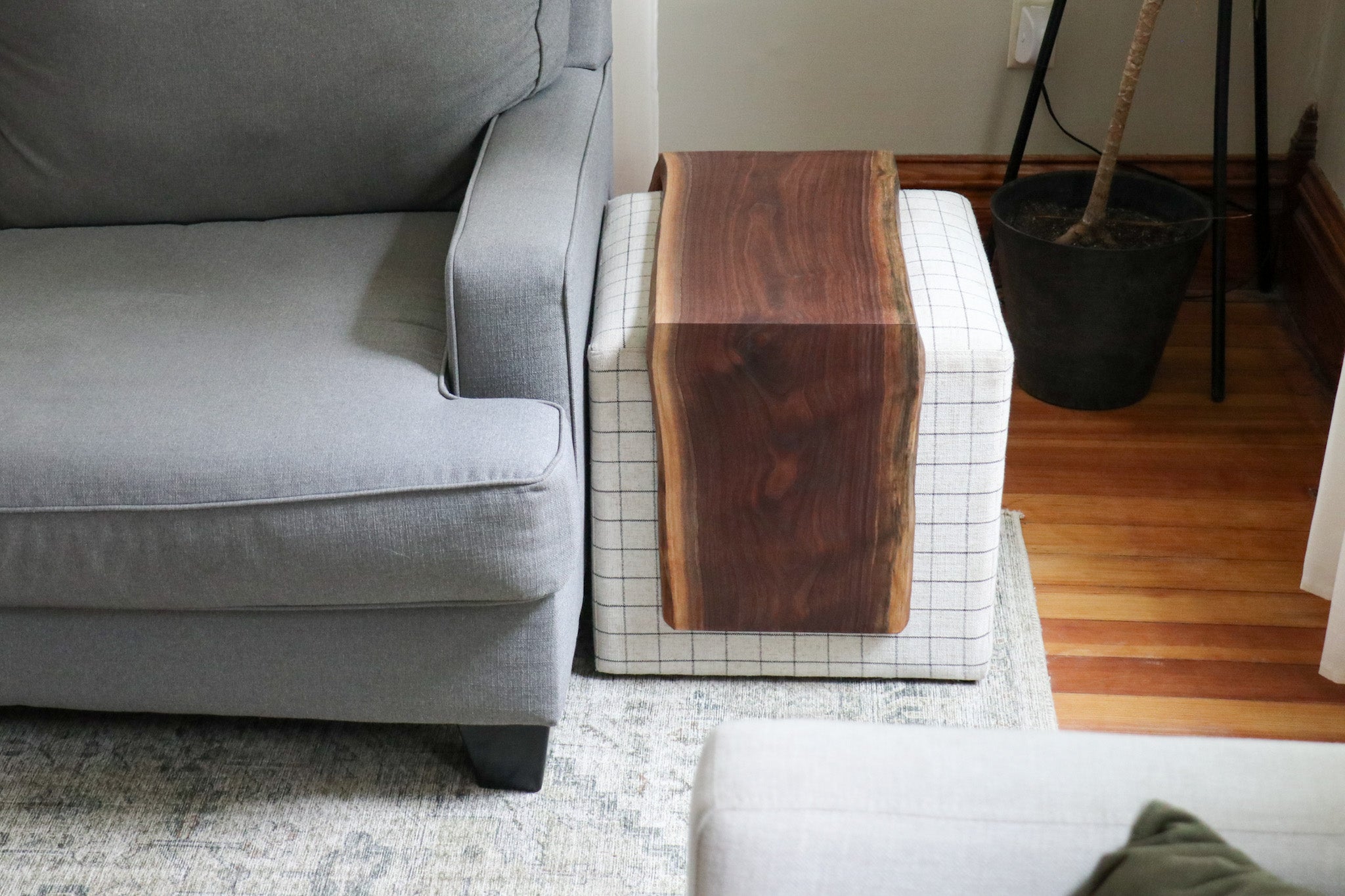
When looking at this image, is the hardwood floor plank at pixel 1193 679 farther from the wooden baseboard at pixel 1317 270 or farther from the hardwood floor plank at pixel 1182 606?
the wooden baseboard at pixel 1317 270

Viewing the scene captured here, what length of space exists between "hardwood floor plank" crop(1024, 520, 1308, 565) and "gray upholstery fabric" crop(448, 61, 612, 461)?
71 cm

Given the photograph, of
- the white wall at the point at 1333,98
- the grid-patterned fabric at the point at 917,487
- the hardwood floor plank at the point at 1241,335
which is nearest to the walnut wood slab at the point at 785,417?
the grid-patterned fabric at the point at 917,487

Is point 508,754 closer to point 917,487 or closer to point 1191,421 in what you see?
point 917,487

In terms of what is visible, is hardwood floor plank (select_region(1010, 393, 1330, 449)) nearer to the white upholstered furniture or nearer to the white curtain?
the white curtain

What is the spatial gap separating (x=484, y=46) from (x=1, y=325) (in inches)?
24.1

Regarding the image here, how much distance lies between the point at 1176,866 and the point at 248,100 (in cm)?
131

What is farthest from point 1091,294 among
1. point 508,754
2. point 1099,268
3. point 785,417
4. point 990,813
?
point 990,813

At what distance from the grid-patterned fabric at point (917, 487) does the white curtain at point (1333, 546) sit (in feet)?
1.14

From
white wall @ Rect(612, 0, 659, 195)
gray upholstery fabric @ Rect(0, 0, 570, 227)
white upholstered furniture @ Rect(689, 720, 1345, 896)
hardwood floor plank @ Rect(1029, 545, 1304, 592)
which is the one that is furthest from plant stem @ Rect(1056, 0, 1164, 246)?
white upholstered furniture @ Rect(689, 720, 1345, 896)

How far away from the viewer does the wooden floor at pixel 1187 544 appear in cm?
138

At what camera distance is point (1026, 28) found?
6.79 ft

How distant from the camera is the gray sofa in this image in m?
1.07

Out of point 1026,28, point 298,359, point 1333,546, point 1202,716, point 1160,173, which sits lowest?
point 1202,716

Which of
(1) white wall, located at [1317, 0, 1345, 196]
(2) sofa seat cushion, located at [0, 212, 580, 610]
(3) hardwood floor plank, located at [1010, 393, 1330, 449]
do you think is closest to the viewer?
(2) sofa seat cushion, located at [0, 212, 580, 610]
